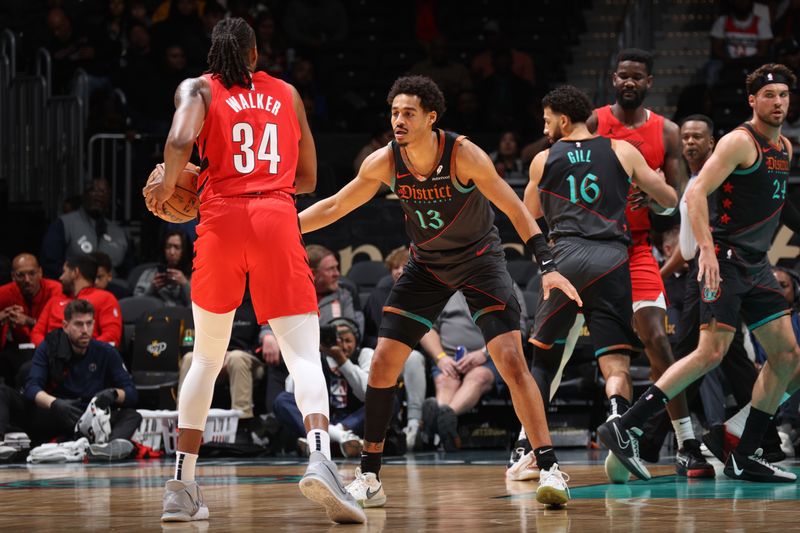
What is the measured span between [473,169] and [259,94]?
1033 mm

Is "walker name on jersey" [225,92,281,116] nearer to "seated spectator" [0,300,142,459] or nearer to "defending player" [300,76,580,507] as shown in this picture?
"defending player" [300,76,580,507]

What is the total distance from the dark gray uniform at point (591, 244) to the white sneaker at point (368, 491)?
154 centimetres

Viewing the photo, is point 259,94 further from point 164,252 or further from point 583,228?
point 164,252

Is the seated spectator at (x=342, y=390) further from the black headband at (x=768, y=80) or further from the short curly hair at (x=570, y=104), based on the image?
the black headband at (x=768, y=80)

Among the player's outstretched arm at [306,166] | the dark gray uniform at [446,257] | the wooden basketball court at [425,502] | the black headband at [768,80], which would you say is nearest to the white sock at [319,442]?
the wooden basketball court at [425,502]

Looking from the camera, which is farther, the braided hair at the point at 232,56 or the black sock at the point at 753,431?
the black sock at the point at 753,431

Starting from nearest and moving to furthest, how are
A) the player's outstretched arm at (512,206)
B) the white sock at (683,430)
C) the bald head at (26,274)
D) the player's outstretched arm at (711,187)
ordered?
1. the player's outstretched arm at (512,206)
2. the player's outstretched arm at (711,187)
3. the white sock at (683,430)
4. the bald head at (26,274)

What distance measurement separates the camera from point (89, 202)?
12164mm

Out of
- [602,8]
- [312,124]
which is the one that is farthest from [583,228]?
[602,8]

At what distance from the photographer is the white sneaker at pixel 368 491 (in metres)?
5.69

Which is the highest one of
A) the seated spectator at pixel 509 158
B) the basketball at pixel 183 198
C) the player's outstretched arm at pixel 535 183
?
the seated spectator at pixel 509 158

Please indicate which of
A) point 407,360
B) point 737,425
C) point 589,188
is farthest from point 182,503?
point 407,360

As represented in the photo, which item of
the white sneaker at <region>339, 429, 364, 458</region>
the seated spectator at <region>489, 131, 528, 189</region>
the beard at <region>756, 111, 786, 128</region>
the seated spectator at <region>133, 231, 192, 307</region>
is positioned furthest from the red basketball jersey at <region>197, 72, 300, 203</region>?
the seated spectator at <region>489, 131, 528, 189</region>

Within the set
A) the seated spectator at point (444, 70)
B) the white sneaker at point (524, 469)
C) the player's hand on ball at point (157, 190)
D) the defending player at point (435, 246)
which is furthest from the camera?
the seated spectator at point (444, 70)
